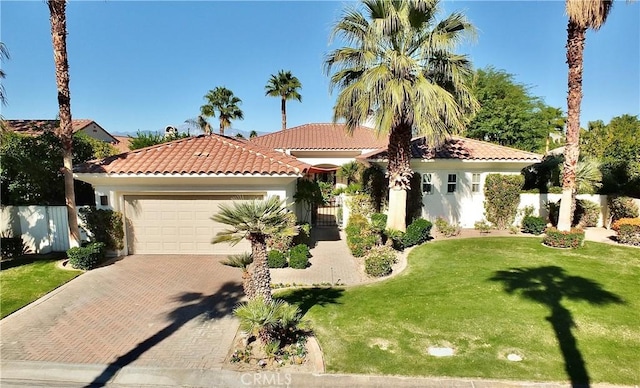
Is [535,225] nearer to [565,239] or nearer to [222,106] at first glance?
[565,239]

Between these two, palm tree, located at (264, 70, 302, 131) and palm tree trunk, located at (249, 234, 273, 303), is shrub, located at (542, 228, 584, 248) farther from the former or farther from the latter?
palm tree, located at (264, 70, 302, 131)

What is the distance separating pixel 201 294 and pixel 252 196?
4834 millimetres

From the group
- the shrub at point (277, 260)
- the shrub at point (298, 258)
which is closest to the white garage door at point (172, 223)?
the shrub at point (277, 260)

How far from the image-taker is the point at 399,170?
50.1ft

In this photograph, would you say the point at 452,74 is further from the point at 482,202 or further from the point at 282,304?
the point at 282,304

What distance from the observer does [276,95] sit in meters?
44.2

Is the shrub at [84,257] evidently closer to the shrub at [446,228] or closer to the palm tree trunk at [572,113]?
the shrub at [446,228]

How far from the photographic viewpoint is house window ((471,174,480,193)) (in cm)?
1934

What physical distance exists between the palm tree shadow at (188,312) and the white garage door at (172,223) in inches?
150

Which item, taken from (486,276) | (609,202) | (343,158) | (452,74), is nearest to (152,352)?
(486,276)

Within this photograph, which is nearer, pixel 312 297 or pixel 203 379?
pixel 203 379

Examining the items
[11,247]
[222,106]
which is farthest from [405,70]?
[222,106]

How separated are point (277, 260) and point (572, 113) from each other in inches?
546

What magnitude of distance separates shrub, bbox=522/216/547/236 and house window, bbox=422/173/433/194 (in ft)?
17.0
